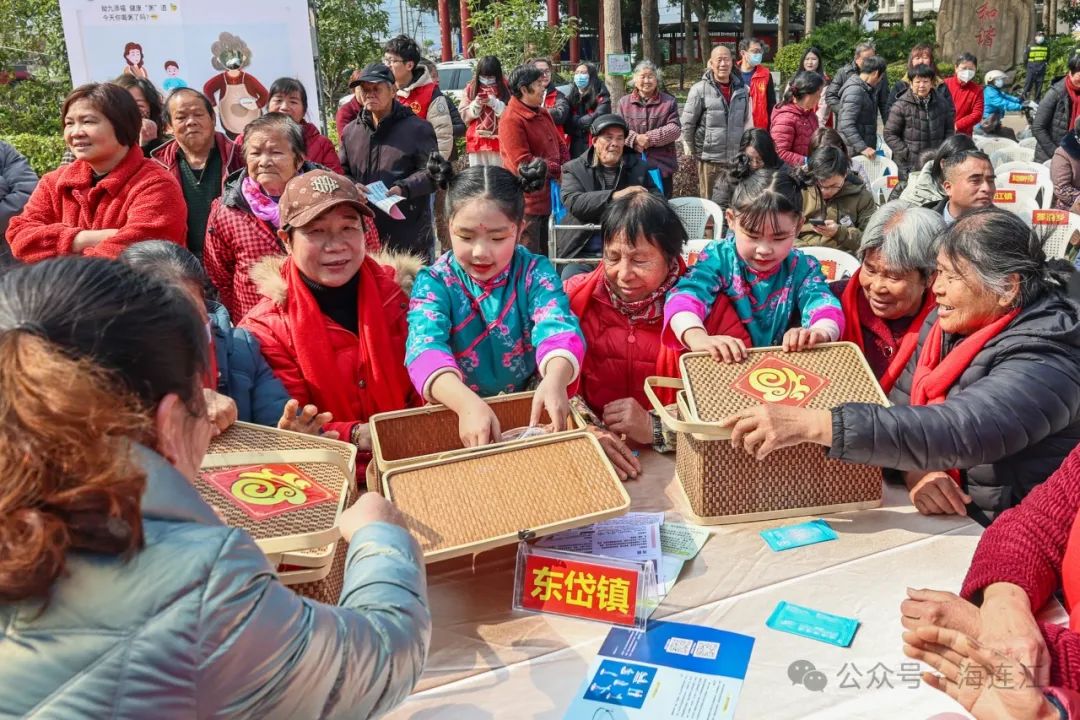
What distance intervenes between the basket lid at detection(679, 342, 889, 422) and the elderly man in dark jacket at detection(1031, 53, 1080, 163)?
6069 mm

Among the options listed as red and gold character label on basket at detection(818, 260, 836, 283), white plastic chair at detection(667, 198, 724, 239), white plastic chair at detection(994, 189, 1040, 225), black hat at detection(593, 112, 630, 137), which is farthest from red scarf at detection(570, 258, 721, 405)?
white plastic chair at detection(994, 189, 1040, 225)

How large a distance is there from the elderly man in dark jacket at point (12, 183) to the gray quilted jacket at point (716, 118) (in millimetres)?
4879

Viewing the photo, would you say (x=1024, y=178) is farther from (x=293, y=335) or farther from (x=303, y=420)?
(x=303, y=420)

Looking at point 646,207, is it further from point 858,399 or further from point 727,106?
point 727,106

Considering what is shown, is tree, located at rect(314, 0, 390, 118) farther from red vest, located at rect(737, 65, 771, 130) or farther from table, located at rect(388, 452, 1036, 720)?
table, located at rect(388, 452, 1036, 720)

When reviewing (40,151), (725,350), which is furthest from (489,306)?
(40,151)

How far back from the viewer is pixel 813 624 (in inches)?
54.5

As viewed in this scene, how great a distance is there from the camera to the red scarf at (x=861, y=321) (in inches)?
87.2

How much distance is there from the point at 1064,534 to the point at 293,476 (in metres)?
1.43

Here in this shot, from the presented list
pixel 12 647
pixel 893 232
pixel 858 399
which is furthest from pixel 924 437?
pixel 12 647

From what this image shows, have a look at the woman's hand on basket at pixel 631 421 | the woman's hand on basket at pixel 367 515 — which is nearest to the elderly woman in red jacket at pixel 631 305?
the woman's hand on basket at pixel 631 421

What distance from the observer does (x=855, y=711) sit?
Answer: 120 centimetres

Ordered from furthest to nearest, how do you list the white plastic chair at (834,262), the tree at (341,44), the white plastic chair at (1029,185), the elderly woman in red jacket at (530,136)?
the tree at (341,44) < the white plastic chair at (1029,185) < the elderly woman in red jacket at (530,136) < the white plastic chair at (834,262)

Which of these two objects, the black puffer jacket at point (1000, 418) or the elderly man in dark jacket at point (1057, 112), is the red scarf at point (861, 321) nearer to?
the black puffer jacket at point (1000, 418)
